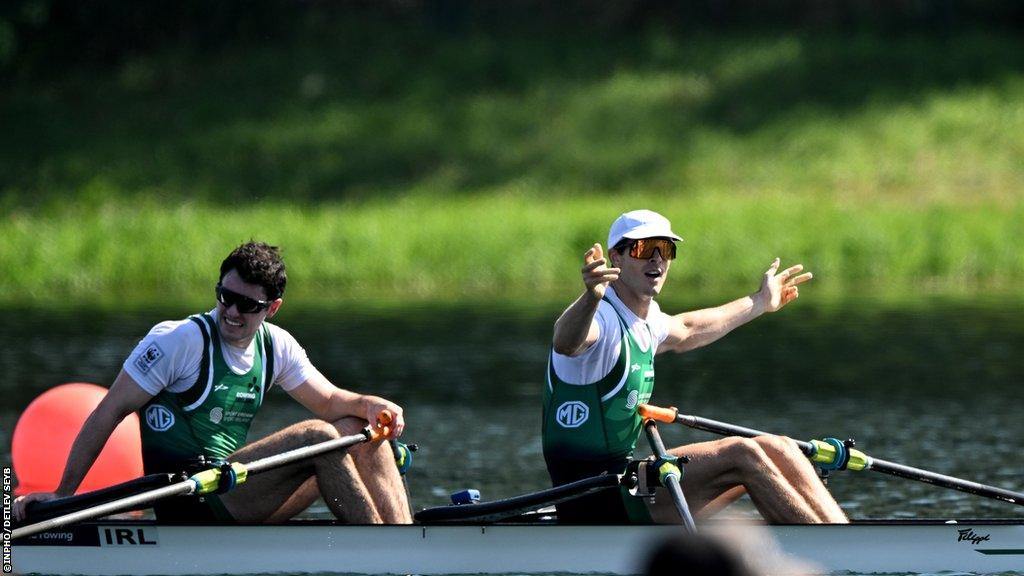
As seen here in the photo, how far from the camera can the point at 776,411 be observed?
57.9 ft

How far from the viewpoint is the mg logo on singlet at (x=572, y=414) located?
31.9 ft

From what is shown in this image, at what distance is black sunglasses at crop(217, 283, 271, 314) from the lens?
943 centimetres

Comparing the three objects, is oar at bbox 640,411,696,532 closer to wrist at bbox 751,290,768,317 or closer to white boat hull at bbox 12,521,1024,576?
white boat hull at bbox 12,521,1024,576

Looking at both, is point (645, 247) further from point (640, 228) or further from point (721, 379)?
point (721, 379)

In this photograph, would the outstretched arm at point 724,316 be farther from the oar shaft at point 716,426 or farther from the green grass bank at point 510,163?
the green grass bank at point 510,163

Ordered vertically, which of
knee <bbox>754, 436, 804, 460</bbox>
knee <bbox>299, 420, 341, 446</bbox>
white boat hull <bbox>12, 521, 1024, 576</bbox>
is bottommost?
white boat hull <bbox>12, 521, 1024, 576</bbox>

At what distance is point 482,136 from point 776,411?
2237 cm

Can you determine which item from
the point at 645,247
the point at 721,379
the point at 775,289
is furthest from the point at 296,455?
the point at 721,379

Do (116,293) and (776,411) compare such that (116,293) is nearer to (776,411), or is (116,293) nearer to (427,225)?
(427,225)

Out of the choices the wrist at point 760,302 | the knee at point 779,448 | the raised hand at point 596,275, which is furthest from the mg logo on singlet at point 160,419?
the wrist at point 760,302

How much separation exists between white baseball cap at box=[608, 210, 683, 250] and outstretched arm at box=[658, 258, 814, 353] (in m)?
0.67

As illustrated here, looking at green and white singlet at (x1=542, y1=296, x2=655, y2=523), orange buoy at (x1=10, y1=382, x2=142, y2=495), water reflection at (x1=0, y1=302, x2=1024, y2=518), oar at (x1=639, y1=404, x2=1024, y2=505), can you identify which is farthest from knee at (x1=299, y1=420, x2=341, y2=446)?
water reflection at (x1=0, y1=302, x2=1024, y2=518)

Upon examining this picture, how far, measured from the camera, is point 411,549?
32.3 feet

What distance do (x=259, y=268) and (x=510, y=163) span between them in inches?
1121
